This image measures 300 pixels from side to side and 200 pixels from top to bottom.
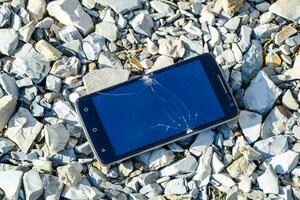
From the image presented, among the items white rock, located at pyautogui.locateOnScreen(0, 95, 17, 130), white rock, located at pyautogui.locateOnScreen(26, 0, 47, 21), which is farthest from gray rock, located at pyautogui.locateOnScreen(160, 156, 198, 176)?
white rock, located at pyautogui.locateOnScreen(26, 0, 47, 21)

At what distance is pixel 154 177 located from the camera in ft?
4.72

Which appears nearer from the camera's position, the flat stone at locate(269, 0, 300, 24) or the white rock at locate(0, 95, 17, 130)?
the white rock at locate(0, 95, 17, 130)

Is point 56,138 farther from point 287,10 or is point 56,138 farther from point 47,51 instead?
point 287,10

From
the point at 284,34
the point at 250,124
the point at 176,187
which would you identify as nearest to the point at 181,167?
the point at 176,187

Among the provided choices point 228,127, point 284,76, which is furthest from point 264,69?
point 228,127

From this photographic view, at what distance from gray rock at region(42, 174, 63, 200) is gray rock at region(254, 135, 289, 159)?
1.40 feet

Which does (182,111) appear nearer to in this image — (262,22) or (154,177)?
(154,177)

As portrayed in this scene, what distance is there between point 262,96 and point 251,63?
0.29ft

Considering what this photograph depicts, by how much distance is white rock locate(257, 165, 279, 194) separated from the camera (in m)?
1.41

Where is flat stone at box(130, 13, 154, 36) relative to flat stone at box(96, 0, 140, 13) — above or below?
below

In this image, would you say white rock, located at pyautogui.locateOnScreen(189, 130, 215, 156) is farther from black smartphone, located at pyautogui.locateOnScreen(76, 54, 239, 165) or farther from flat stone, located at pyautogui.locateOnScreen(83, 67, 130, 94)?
flat stone, located at pyautogui.locateOnScreen(83, 67, 130, 94)

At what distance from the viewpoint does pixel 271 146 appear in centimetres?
146

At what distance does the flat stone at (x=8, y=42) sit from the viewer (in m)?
1.55

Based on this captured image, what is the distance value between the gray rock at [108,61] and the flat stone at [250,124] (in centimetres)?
30
